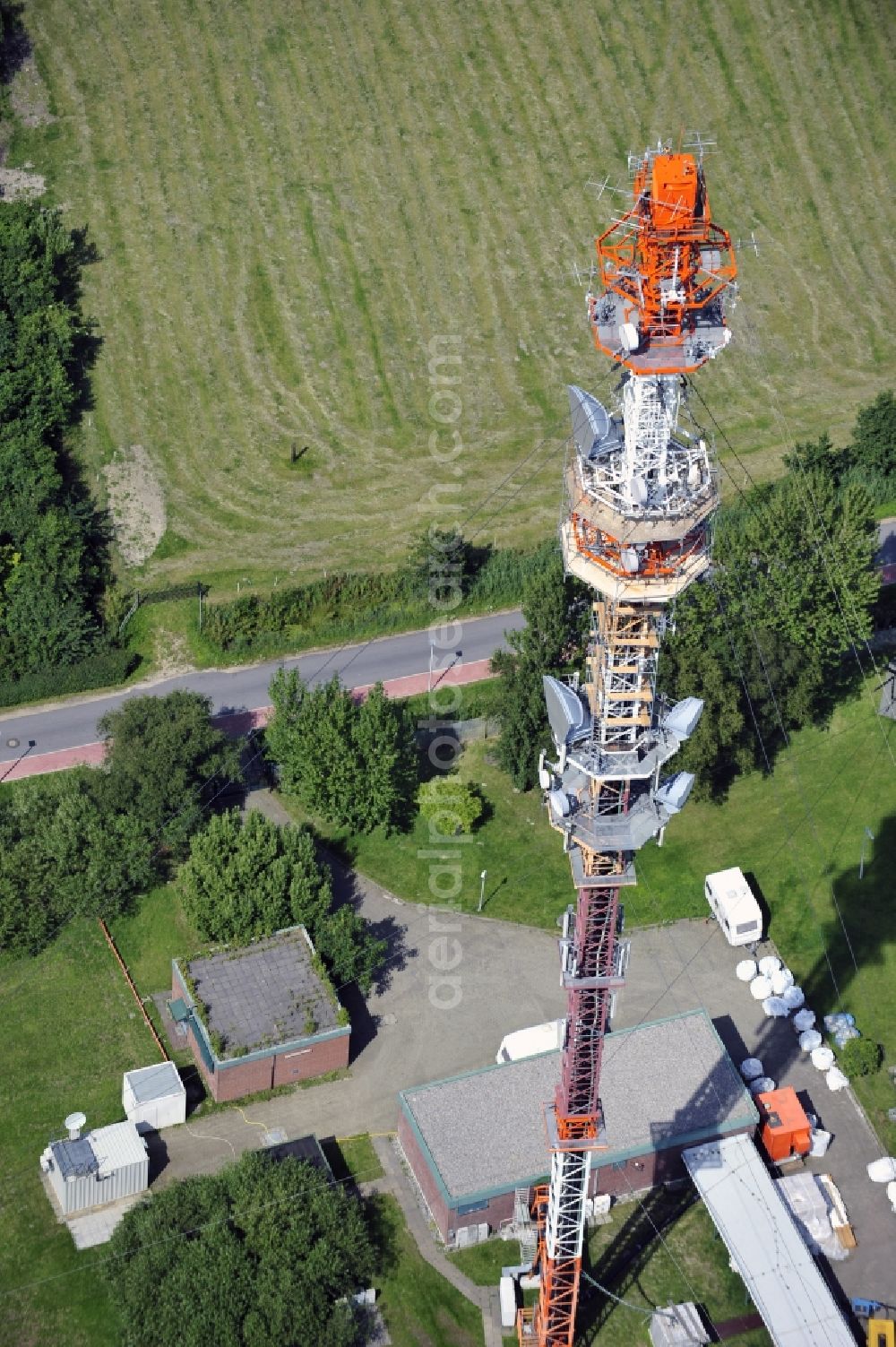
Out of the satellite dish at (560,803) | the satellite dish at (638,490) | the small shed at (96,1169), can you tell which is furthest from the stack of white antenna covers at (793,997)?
the satellite dish at (638,490)

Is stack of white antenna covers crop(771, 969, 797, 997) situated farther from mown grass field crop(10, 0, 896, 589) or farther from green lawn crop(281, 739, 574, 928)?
mown grass field crop(10, 0, 896, 589)

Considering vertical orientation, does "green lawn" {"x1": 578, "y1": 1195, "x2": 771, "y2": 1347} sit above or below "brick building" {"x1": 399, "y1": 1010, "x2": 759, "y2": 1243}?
below

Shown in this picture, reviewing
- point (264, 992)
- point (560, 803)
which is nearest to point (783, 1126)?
point (264, 992)

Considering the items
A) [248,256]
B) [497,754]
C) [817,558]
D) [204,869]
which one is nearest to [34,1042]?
[204,869]

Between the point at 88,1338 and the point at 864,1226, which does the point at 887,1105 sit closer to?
the point at 864,1226

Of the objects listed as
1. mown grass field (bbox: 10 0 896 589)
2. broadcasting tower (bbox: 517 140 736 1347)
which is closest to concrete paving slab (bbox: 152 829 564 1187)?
broadcasting tower (bbox: 517 140 736 1347)
